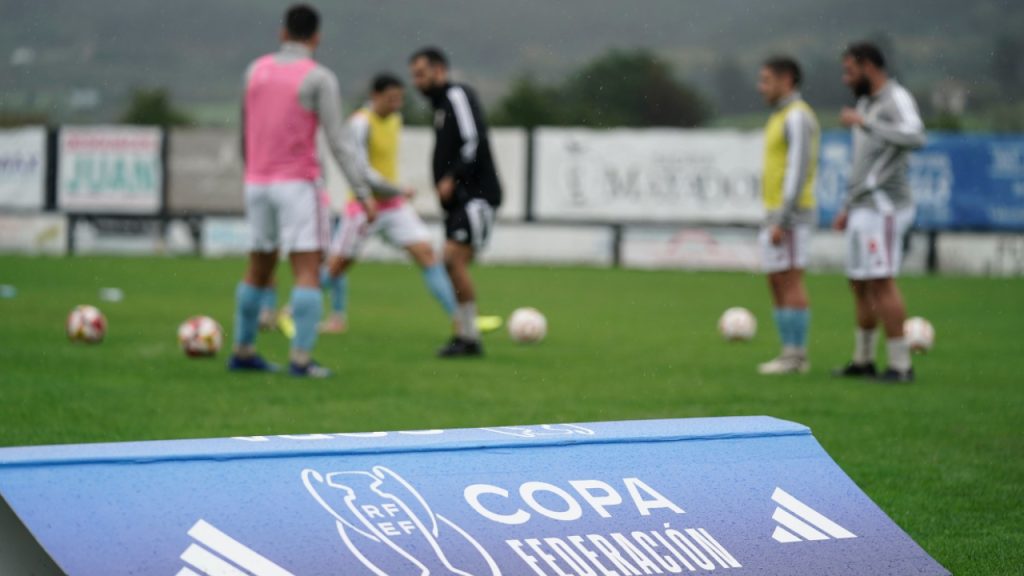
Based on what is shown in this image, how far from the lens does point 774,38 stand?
9394cm

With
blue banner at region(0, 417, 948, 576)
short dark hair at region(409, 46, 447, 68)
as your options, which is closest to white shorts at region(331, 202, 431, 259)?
short dark hair at region(409, 46, 447, 68)

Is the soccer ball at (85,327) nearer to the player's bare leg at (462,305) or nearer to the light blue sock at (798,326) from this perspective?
the player's bare leg at (462,305)

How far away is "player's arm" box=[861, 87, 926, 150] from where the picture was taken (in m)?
8.92

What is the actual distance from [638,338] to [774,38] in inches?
3340

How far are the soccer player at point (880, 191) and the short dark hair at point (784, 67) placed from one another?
46 cm

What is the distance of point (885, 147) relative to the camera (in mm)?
9109

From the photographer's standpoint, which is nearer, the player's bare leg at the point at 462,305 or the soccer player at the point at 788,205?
the soccer player at the point at 788,205

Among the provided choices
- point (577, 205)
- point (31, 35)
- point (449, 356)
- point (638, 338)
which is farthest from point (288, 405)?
point (31, 35)

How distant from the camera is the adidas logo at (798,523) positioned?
12.1 ft

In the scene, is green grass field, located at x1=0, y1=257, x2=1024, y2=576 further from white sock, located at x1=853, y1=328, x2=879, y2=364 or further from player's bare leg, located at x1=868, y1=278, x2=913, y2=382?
white sock, located at x1=853, y1=328, x2=879, y2=364

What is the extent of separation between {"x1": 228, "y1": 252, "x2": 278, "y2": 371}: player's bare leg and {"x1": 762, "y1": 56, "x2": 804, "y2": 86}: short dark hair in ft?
11.3

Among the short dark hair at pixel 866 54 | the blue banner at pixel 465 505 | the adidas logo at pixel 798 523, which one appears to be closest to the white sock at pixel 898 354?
the short dark hair at pixel 866 54

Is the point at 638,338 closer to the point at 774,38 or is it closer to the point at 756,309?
the point at 756,309

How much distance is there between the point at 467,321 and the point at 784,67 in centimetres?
281
